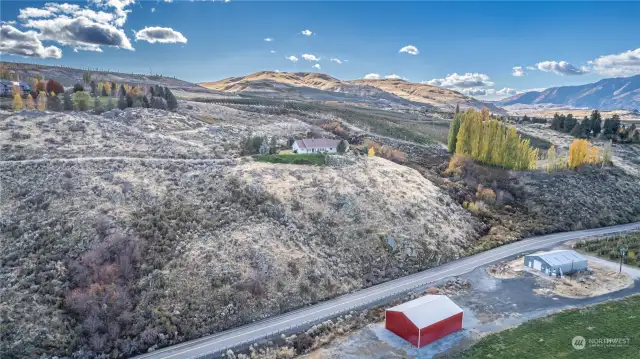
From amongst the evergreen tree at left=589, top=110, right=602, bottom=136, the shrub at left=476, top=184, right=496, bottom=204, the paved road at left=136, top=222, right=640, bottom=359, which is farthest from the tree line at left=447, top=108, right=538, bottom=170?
the evergreen tree at left=589, top=110, right=602, bottom=136

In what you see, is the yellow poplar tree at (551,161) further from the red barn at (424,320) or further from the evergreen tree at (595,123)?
the red barn at (424,320)

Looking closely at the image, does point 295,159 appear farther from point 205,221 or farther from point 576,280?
point 576,280

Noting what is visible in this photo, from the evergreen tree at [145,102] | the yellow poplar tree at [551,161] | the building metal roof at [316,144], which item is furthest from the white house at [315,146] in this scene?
the yellow poplar tree at [551,161]

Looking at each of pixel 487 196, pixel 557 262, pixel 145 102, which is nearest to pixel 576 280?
pixel 557 262

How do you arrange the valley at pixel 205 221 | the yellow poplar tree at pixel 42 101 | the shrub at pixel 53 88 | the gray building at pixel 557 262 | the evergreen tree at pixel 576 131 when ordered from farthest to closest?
the evergreen tree at pixel 576 131 < the shrub at pixel 53 88 < the yellow poplar tree at pixel 42 101 < the gray building at pixel 557 262 < the valley at pixel 205 221

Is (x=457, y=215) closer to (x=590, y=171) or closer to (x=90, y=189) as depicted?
(x=590, y=171)

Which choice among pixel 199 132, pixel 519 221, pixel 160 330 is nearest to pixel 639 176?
pixel 519 221
